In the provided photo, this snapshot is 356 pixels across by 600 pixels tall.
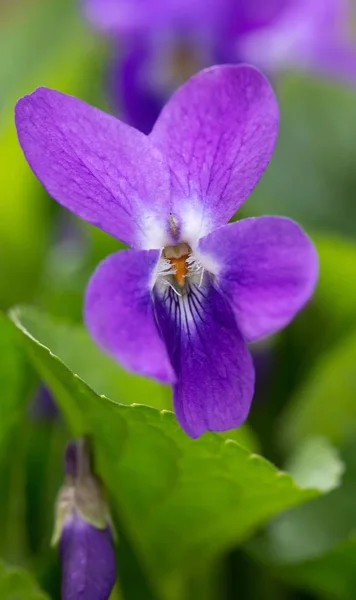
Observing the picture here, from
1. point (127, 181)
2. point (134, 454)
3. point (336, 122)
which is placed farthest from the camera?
point (336, 122)

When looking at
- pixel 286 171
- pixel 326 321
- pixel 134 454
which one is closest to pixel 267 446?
pixel 326 321

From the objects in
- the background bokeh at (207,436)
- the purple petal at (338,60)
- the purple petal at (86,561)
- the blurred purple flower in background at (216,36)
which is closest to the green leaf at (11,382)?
the background bokeh at (207,436)

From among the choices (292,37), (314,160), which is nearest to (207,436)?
(314,160)

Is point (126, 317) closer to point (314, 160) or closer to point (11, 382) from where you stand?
point (11, 382)

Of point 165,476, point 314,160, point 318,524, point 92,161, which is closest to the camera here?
point 92,161

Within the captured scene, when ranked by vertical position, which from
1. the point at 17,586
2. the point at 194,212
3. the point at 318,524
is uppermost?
the point at 194,212

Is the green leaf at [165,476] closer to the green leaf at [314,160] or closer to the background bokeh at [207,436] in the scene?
the background bokeh at [207,436]

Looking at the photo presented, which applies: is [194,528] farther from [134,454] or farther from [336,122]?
[336,122]
